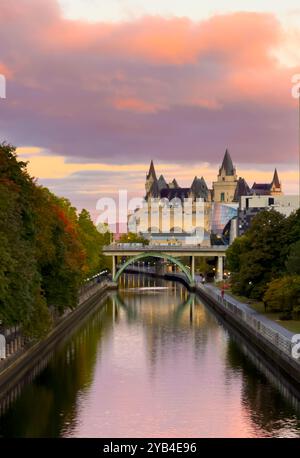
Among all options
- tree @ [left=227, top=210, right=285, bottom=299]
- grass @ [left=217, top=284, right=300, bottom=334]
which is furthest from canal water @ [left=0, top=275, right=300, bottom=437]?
tree @ [left=227, top=210, right=285, bottom=299]

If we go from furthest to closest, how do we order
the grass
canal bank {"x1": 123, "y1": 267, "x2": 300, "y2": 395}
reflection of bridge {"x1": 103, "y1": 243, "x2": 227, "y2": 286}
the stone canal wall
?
reflection of bridge {"x1": 103, "y1": 243, "x2": 227, "y2": 286} → the grass → the stone canal wall → canal bank {"x1": 123, "y1": 267, "x2": 300, "y2": 395}

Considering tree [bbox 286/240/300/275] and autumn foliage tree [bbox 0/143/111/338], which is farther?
tree [bbox 286/240/300/275]

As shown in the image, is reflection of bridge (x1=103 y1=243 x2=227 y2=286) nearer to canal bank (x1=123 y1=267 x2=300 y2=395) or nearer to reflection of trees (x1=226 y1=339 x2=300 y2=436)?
canal bank (x1=123 y1=267 x2=300 y2=395)

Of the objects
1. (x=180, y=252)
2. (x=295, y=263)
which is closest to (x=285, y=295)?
(x=295, y=263)

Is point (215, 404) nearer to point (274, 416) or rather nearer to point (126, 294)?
point (274, 416)

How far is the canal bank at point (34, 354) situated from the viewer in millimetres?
48344

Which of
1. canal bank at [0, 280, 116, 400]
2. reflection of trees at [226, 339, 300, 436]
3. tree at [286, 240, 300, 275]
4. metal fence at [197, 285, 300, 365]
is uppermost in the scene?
tree at [286, 240, 300, 275]

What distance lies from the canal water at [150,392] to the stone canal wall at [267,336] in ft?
3.41

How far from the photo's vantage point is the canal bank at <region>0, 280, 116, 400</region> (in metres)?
48.3

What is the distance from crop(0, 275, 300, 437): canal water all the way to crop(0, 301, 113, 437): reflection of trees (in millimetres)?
46

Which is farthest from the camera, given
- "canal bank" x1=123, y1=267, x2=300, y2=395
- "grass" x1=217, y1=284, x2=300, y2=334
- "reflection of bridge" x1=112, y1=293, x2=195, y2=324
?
"reflection of bridge" x1=112, y1=293, x2=195, y2=324

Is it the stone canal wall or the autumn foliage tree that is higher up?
the autumn foliage tree

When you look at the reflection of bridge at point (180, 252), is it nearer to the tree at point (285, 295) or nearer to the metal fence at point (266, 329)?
the metal fence at point (266, 329)
